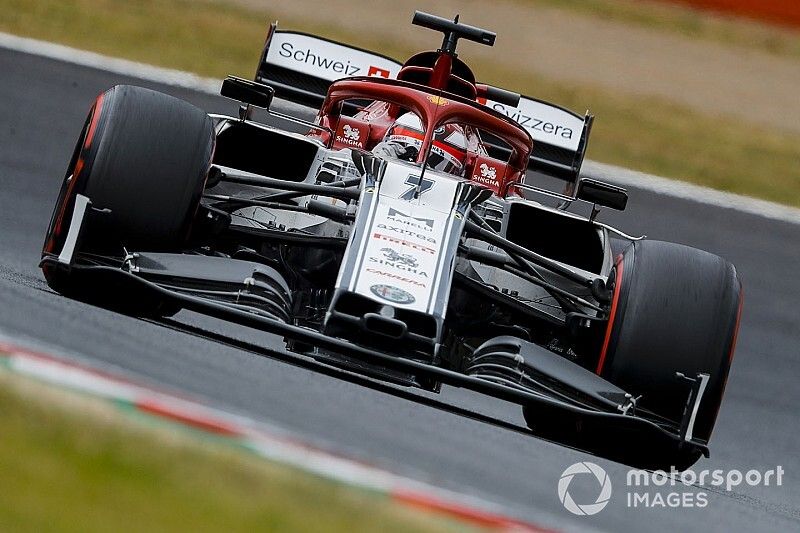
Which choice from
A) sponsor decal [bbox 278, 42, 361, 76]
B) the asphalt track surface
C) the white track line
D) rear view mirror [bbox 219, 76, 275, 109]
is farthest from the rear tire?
the white track line

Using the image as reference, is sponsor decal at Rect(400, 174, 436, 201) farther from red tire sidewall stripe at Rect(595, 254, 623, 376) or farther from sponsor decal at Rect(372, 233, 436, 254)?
red tire sidewall stripe at Rect(595, 254, 623, 376)

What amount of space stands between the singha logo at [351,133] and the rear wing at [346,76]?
160 cm

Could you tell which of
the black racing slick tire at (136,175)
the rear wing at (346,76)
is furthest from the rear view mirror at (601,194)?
the rear wing at (346,76)

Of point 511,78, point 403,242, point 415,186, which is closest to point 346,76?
point 415,186

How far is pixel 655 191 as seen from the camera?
40.3 feet

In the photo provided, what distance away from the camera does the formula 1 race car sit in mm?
5875

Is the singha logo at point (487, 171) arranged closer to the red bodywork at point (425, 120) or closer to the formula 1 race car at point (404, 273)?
the red bodywork at point (425, 120)

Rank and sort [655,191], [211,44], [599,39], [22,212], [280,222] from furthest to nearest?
1. [599,39]
2. [211,44]
3. [655,191]
4. [22,212]
5. [280,222]

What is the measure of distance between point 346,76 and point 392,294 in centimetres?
404

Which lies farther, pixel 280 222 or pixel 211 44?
pixel 211 44

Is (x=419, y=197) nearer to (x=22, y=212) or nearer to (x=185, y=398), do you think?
(x=185, y=398)

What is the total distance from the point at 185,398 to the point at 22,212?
5063 mm

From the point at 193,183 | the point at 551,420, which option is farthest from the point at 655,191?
the point at 193,183

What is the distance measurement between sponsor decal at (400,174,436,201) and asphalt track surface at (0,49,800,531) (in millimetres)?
873
